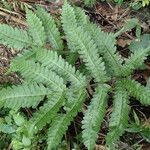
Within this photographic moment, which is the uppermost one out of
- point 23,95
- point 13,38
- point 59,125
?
point 13,38

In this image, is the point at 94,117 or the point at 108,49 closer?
the point at 94,117

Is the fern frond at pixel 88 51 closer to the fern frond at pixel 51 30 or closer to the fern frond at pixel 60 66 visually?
the fern frond at pixel 60 66

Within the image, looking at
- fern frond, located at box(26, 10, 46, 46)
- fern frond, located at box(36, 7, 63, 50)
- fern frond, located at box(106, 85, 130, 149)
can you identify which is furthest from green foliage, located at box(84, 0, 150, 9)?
fern frond, located at box(106, 85, 130, 149)

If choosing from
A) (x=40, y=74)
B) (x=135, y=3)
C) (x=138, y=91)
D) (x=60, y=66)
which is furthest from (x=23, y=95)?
(x=135, y=3)

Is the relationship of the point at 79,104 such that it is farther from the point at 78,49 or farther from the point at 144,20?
the point at 144,20

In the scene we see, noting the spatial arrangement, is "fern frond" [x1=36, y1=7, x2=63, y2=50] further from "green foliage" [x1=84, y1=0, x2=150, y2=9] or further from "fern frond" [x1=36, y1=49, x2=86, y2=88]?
"green foliage" [x1=84, y1=0, x2=150, y2=9]

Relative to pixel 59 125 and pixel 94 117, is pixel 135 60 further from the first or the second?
pixel 59 125
